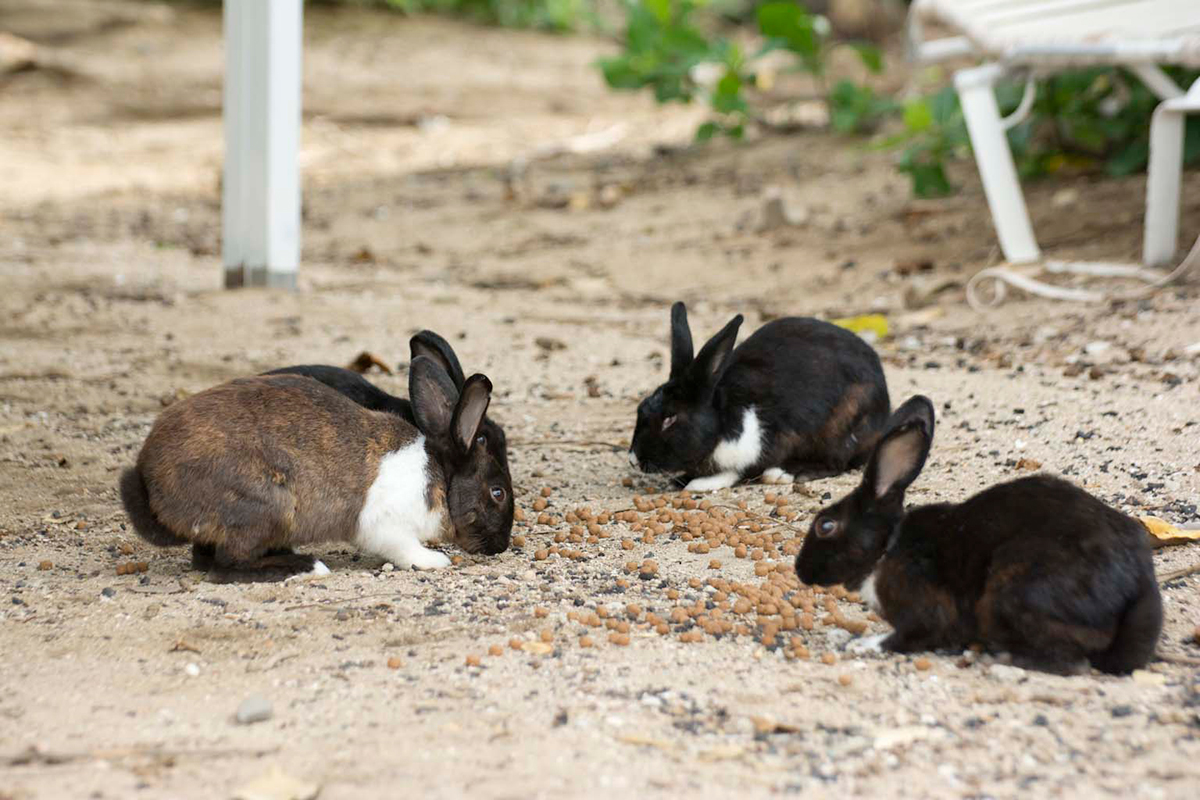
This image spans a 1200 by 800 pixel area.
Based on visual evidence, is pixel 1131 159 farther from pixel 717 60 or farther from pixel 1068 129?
pixel 717 60

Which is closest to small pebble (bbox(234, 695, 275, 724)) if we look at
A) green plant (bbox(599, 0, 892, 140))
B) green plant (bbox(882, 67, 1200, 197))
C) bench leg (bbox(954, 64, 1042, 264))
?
bench leg (bbox(954, 64, 1042, 264))

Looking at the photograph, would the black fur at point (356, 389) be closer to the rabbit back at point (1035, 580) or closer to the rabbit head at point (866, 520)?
the rabbit head at point (866, 520)

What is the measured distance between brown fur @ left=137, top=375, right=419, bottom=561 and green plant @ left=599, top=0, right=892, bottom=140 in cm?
743

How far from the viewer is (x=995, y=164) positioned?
7.92m

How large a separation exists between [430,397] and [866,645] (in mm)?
1604

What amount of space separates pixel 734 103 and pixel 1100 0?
3.26 meters

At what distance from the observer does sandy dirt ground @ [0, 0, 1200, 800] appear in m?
2.99

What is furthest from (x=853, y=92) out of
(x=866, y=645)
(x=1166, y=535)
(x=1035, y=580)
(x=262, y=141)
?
(x=1035, y=580)

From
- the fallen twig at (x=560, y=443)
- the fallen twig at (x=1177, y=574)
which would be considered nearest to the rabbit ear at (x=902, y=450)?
the fallen twig at (x=1177, y=574)

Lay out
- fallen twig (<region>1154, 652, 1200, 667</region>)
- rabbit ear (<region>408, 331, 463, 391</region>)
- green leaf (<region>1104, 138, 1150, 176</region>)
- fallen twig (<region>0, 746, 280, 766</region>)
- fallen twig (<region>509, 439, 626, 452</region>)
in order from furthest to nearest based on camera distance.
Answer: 1. green leaf (<region>1104, 138, 1150, 176</region>)
2. fallen twig (<region>509, 439, 626, 452</region>)
3. rabbit ear (<region>408, 331, 463, 391</region>)
4. fallen twig (<region>1154, 652, 1200, 667</region>)
5. fallen twig (<region>0, 746, 280, 766</region>)

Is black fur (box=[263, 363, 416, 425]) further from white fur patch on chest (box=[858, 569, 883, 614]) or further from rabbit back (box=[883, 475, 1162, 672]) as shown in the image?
rabbit back (box=[883, 475, 1162, 672])

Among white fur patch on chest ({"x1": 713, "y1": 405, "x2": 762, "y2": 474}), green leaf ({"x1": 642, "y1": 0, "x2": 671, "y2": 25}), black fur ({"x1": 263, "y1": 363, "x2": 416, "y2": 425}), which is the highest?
green leaf ({"x1": 642, "y1": 0, "x2": 671, "y2": 25})

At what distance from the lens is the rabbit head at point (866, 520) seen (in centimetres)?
359

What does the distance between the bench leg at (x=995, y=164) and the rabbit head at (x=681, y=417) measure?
134 inches
